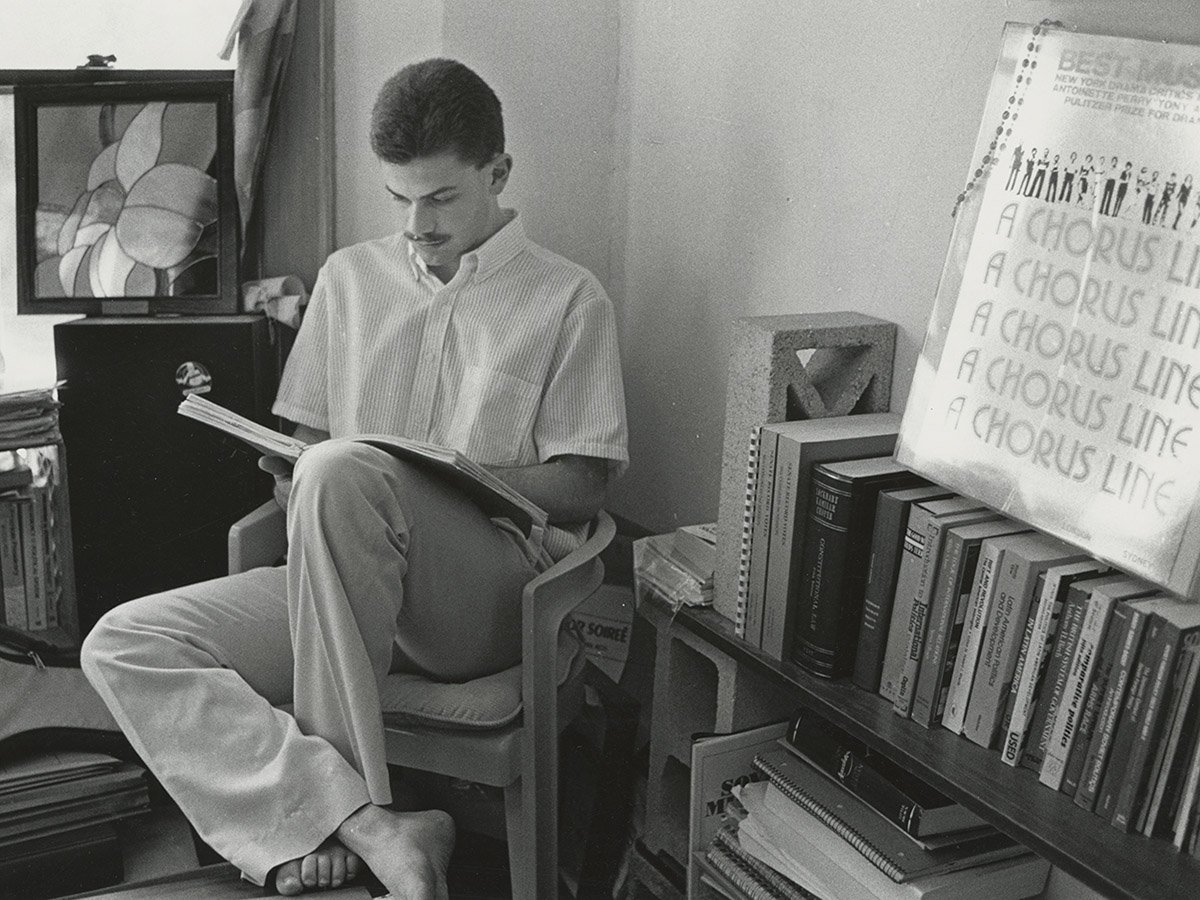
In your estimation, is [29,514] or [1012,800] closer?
[1012,800]

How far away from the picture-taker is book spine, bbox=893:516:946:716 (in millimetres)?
1475

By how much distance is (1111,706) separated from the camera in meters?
1.30

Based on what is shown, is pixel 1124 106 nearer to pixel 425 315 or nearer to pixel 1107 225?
pixel 1107 225

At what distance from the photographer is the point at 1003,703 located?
1.43m

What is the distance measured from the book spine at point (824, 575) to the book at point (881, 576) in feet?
0.10

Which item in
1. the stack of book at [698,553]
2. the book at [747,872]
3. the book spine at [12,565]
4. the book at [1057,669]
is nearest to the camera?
the book at [1057,669]

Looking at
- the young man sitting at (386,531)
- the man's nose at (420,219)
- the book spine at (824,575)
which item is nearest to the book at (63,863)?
the young man sitting at (386,531)

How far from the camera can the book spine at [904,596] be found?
1.50 m

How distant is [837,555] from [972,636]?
19 cm

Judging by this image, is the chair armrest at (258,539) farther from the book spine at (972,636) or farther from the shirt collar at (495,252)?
the book spine at (972,636)

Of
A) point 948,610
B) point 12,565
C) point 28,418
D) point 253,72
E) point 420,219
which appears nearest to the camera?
point 948,610

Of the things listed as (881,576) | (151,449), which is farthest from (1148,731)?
(151,449)

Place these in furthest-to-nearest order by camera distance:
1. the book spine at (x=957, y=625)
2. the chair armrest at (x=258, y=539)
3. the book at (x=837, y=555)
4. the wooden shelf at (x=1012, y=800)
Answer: the chair armrest at (x=258, y=539) < the book at (x=837, y=555) < the book spine at (x=957, y=625) < the wooden shelf at (x=1012, y=800)

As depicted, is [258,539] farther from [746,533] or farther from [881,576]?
[881,576]
